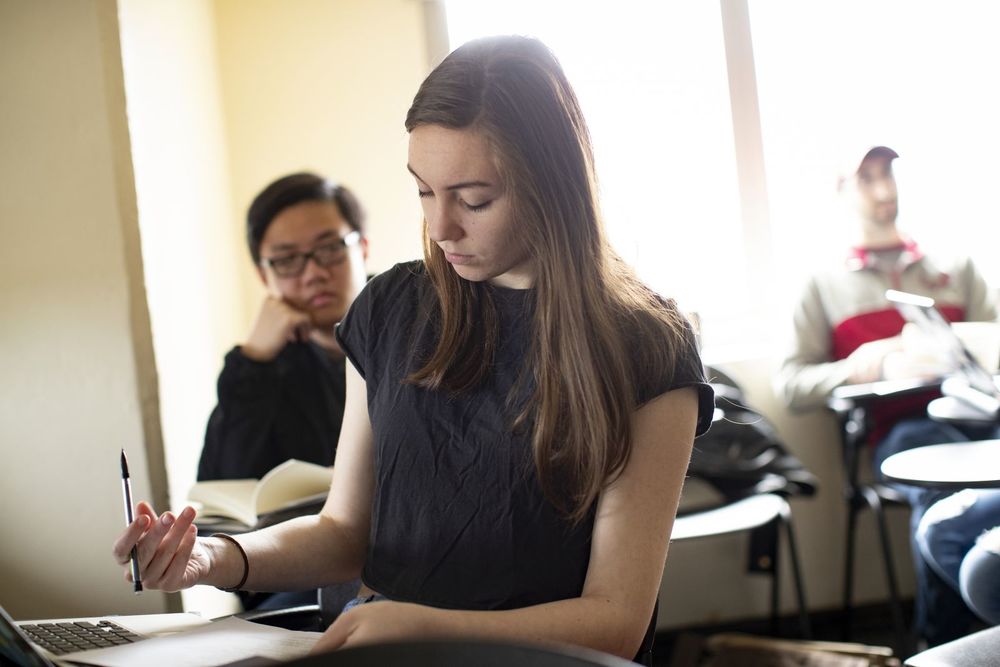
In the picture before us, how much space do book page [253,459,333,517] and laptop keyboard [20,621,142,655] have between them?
2.15 feet

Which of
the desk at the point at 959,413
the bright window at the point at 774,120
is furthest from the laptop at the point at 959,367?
the bright window at the point at 774,120

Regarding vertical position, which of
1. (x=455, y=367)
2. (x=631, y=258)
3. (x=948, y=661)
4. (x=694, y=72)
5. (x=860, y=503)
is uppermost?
(x=694, y=72)

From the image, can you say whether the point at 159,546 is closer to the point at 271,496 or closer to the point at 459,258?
the point at 459,258

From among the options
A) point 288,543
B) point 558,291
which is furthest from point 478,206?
point 288,543

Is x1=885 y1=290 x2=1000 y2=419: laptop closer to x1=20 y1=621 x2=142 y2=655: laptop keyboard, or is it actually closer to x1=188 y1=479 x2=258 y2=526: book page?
x1=188 y1=479 x2=258 y2=526: book page

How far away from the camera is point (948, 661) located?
1.20m

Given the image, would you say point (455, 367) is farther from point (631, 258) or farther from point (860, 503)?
point (860, 503)

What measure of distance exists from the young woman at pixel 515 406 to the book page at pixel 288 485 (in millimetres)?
513

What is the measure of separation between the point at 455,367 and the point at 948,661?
0.64 m

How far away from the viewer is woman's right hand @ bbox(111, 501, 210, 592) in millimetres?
1097

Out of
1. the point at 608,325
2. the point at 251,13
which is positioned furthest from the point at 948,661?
the point at 251,13

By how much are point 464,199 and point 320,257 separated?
4.32ft

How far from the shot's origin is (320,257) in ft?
8.04

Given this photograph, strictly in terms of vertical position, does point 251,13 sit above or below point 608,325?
above
